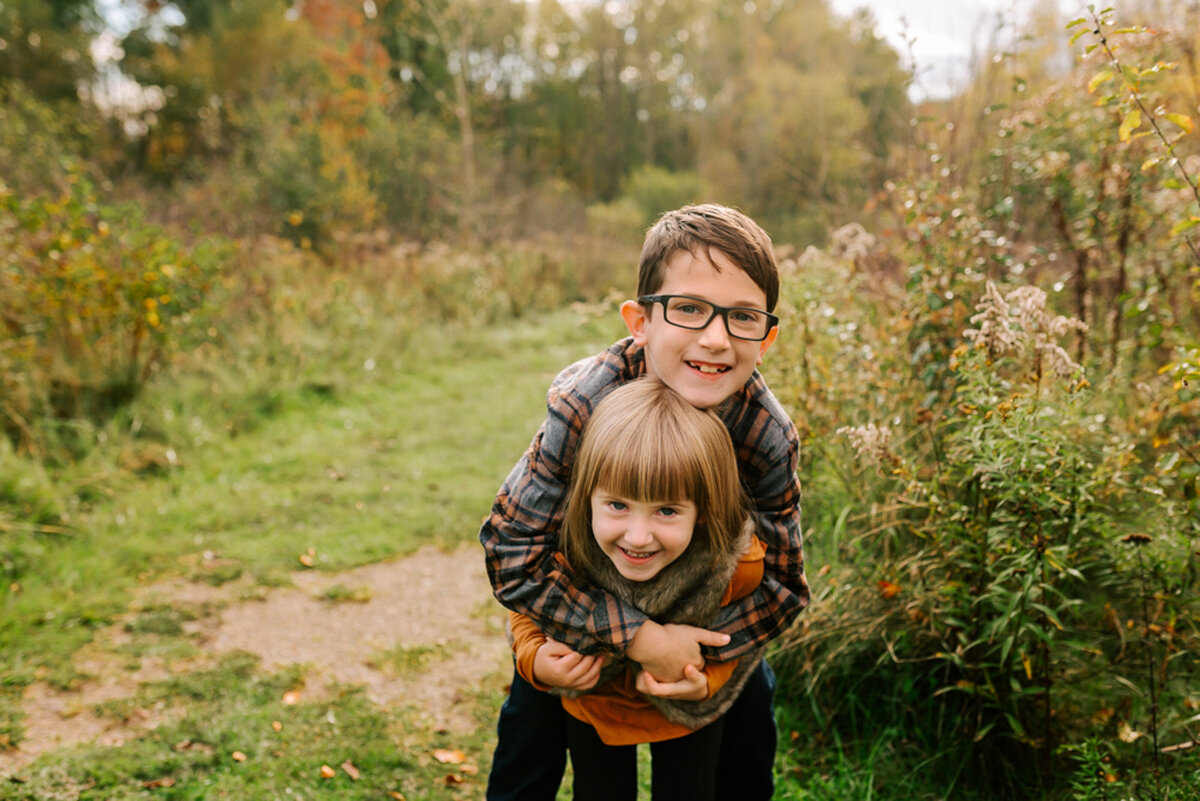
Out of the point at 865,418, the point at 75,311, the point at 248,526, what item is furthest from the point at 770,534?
the point at 75,311

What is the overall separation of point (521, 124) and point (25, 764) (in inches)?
1156

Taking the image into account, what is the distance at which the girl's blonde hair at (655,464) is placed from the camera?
1712 millimetres

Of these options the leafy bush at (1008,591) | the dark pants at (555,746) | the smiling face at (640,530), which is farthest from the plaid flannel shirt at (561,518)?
the leafy bush at (1008,591)

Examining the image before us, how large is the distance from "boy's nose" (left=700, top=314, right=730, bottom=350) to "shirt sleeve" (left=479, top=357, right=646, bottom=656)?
344mm

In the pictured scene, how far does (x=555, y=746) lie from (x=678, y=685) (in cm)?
55

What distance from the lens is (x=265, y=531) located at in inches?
183

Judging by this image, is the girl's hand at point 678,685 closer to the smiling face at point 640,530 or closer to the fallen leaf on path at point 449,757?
the smiling face at point 640,530

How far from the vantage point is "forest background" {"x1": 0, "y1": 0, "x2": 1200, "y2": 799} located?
2.29 m

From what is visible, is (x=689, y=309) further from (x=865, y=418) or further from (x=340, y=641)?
(x=340, y=641)

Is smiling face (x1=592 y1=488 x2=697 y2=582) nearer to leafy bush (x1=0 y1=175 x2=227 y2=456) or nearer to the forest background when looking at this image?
the forest background

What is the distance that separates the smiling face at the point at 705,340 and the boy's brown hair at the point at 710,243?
0.7 inches

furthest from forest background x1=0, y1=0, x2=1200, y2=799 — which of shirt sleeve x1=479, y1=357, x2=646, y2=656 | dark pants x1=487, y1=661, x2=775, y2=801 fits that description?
shirt sleeve x1=479, y1=357, x2=646, y2=656

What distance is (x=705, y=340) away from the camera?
5.61ft

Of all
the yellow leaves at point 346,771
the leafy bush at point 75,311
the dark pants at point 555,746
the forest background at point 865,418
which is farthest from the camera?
the leafy bush at point 75,311
